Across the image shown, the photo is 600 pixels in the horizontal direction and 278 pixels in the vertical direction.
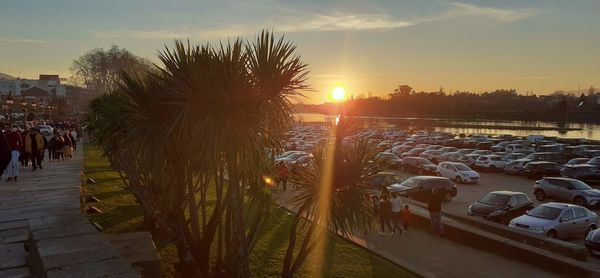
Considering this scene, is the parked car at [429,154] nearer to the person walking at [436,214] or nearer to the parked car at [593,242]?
the person walking at [436,214]

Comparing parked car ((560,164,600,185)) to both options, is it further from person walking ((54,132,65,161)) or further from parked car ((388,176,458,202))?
person walking ((54,132,65,161))

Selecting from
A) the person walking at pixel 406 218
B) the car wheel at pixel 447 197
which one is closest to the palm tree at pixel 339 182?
the person walking at pixel 406 218

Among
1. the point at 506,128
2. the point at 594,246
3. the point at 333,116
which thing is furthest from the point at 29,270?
the point at 506,128

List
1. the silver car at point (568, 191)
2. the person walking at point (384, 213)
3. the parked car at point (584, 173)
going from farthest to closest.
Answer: the parked car at point (584, 173) → the silver car at point (568, 191) → the person walking at point (384, 213)

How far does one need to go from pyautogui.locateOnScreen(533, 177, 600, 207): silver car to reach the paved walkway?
461 inches

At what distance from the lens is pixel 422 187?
75.9ft

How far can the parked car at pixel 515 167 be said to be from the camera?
35.7 meters

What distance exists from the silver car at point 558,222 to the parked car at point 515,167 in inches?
754

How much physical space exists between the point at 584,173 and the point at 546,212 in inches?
731

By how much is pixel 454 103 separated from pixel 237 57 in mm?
192777

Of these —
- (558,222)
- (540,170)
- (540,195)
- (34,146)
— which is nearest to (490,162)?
(540,170)

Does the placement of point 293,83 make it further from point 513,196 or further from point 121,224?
point 513,196

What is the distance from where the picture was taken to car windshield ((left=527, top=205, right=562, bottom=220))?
54.9 ft

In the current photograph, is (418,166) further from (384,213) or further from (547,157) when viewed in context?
(384,213)
